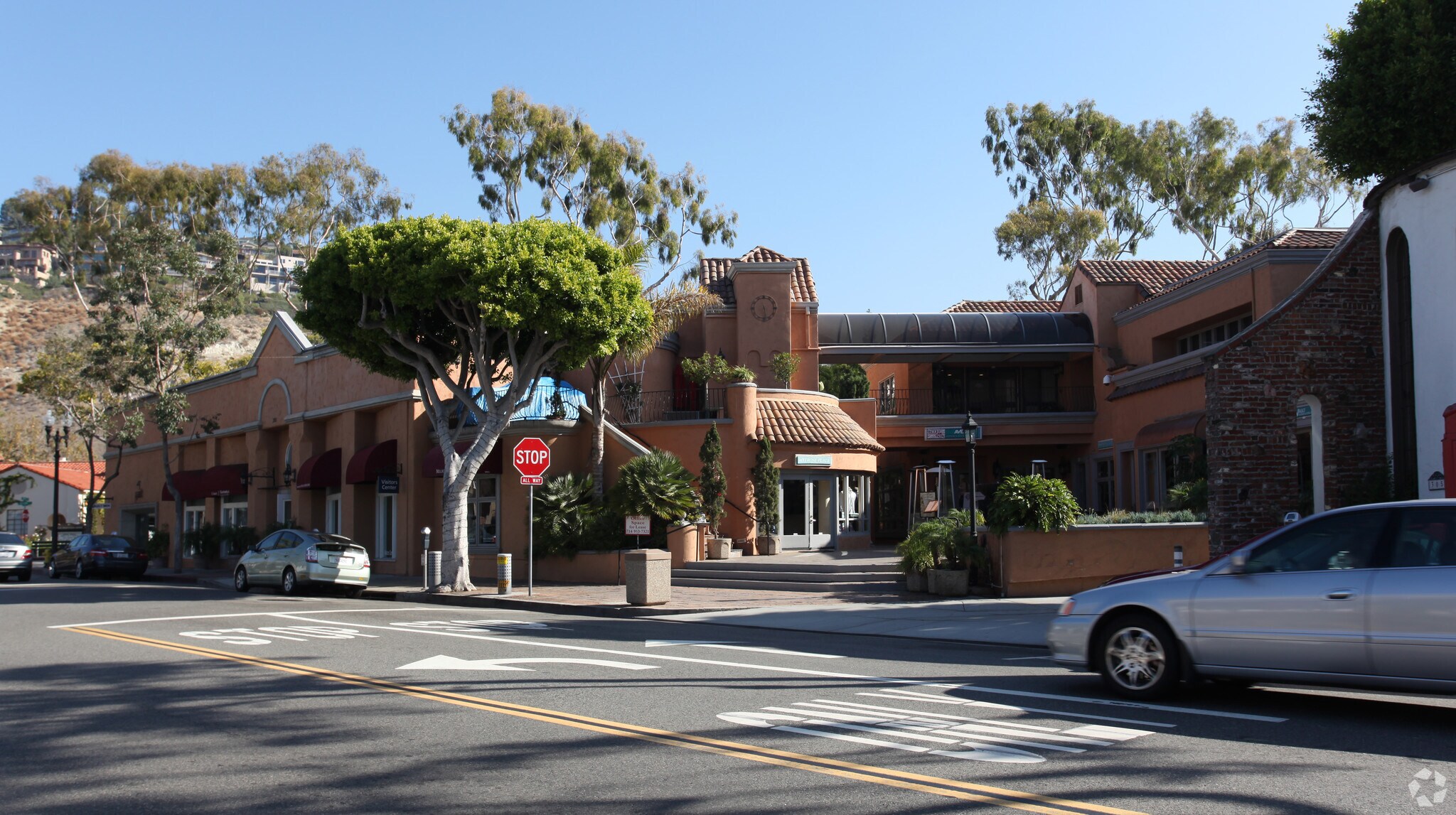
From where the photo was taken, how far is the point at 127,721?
862 centimetres

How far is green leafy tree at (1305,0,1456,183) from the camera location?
61.8 feet

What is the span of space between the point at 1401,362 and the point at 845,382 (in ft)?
95.0

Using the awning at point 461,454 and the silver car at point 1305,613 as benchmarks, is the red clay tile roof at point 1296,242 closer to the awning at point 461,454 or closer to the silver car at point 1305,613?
the awning at point 461,454

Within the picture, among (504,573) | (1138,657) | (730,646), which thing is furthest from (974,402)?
(1138,657)

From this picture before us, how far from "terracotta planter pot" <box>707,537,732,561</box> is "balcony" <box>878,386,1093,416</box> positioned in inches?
501

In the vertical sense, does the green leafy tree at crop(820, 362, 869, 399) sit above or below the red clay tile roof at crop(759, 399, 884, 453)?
above

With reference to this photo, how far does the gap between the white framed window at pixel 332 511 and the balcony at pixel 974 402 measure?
1711 cm

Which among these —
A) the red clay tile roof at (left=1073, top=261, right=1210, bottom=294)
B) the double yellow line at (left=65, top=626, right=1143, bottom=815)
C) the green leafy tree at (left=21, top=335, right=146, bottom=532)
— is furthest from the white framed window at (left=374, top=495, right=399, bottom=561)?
the red clay tile roof at (left=1073, top=261, right=1210, bottom=294)

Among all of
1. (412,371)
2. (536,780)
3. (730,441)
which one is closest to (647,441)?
(730,441)

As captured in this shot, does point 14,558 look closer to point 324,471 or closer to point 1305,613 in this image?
point 324,471

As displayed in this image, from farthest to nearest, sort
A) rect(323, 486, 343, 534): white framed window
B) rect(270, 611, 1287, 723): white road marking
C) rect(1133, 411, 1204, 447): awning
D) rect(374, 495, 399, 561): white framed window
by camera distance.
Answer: rect(323, 486, 343, 534): white framed window → rect(374, 495, 399, 561): white framed window → rect(1133, 411, 1204, 447): awning → rect(270, 611, 1287, 723): white road marking

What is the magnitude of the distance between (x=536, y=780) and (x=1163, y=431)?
2369 centimetres

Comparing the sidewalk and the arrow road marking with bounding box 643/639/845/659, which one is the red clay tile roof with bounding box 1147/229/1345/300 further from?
the arrow road marking with bounding box 643/639/845/659

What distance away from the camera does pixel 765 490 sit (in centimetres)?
2788
